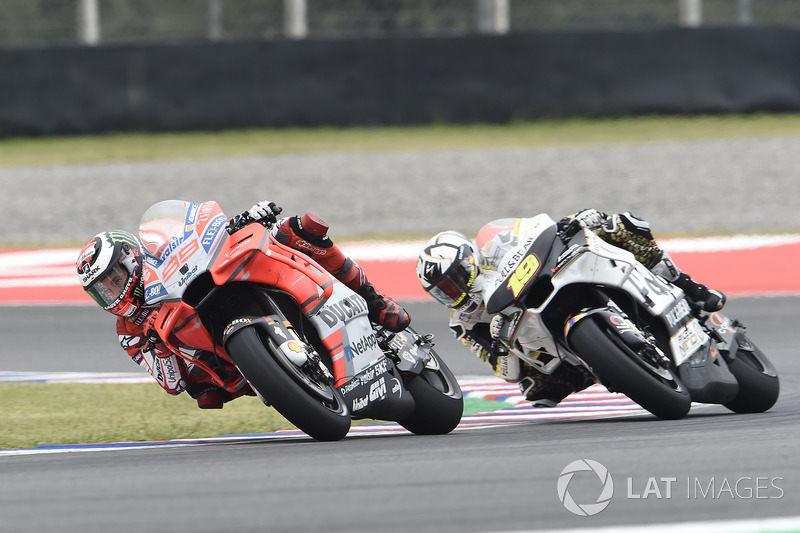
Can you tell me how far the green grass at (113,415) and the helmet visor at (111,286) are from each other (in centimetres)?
71

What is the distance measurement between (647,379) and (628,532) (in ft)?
6.04

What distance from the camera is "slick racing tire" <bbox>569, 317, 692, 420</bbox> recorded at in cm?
536

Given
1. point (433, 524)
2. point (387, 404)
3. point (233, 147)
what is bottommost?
point (233, 147)

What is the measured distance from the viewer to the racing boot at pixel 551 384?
249 inches

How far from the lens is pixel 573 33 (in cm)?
1666

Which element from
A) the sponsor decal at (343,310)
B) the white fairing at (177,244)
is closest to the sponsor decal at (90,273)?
the white fairing at (177,244)

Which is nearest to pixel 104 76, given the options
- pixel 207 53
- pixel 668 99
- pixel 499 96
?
pixel 207 53

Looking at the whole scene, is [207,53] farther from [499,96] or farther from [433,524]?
[433,524]

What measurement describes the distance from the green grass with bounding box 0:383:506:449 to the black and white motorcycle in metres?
1.08

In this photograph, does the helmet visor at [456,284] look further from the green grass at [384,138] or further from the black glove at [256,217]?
the green grass at [384,138]

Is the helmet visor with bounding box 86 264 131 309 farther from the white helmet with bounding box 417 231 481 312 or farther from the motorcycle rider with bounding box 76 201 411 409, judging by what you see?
the white helmet with bounding box 417 231 481 312

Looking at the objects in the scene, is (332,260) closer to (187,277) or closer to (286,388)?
(187,277)

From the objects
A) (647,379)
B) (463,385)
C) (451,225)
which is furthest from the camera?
(451,225)

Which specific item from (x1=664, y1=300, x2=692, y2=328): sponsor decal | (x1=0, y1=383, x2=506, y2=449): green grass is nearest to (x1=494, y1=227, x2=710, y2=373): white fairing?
(x1=664, y1=300, x2=692, y2=328): sponsor decal
